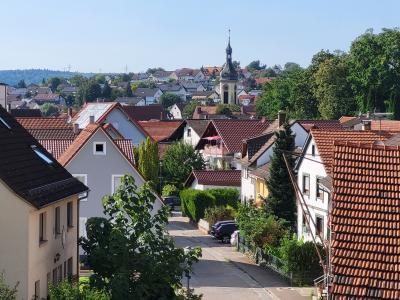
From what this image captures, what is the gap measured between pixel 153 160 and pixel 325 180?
85.0 ft

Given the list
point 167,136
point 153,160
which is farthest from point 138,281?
point 167,136

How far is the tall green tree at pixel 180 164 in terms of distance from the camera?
247 ft

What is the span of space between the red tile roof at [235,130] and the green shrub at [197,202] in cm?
1191

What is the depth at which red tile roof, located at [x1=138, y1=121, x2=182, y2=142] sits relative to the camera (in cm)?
9775

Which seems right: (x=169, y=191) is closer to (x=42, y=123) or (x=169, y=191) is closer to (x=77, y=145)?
(x=42, y=123)

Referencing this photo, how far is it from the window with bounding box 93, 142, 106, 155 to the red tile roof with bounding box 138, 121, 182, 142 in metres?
51.0

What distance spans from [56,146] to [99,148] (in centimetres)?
496

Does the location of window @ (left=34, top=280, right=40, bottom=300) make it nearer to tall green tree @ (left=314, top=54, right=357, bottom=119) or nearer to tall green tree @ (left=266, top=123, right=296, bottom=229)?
tall green tree @ (left=266, top=123, right=296, bottom=229)

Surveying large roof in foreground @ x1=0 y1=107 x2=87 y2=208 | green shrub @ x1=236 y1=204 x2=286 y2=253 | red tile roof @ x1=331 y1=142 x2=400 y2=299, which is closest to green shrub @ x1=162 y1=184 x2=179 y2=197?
green shrub @ x1=236 y1=204 x2=286 y2=253

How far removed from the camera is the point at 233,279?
40.5m

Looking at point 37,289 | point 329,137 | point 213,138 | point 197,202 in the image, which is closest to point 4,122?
point 37,289

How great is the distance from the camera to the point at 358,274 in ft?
49.6

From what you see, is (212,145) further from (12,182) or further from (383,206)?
(383,206)

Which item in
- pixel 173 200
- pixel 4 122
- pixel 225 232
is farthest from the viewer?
pixel 173 200
